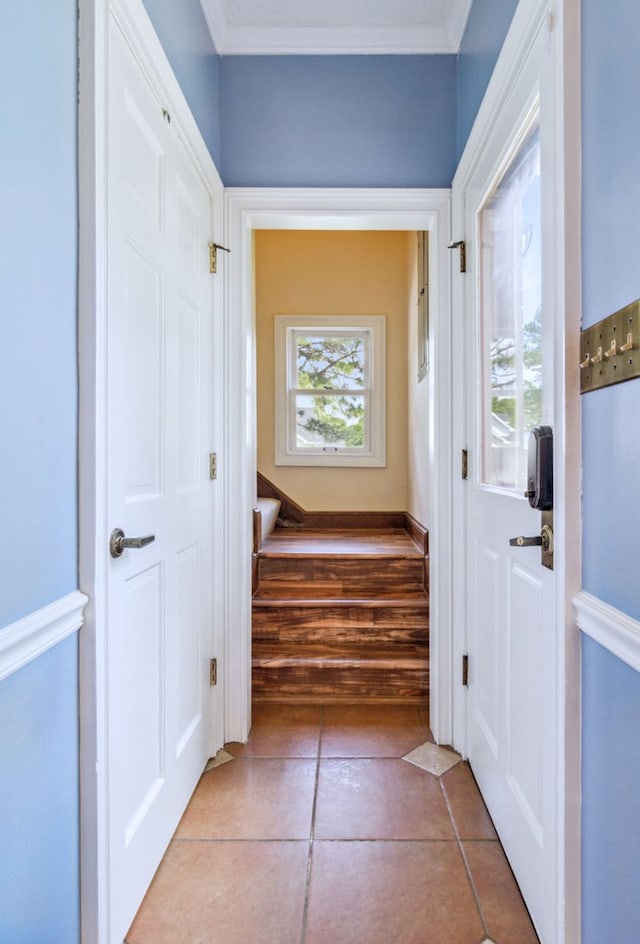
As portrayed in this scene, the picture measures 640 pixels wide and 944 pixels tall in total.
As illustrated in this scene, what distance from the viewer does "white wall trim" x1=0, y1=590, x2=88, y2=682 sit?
0.75 metres

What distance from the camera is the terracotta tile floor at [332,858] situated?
120 centimetres

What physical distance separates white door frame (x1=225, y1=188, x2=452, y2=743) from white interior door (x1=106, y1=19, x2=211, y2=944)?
167 millimetres

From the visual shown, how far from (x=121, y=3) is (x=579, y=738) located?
1.73 meters

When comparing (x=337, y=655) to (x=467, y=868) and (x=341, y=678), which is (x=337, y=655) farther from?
(x=467, y=868)

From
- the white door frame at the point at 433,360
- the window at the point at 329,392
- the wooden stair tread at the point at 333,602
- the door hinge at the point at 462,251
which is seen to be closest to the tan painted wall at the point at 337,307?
the window at the point at 329,392

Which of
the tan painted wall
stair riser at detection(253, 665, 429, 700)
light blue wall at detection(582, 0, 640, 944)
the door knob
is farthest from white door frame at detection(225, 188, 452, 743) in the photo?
the tan painted wall

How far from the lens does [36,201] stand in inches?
32.5

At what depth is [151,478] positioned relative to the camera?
1325 millimetres

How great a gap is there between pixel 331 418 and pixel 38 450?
135 inches

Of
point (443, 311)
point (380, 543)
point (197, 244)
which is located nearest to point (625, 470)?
point (443, 311)

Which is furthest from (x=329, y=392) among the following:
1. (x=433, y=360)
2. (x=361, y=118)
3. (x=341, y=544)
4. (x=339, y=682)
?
(x=339, y=682)

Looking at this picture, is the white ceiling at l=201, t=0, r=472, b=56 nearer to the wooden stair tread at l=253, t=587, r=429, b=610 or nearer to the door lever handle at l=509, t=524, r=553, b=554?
the door lever handle at l=509, t=524, r=553, b=554

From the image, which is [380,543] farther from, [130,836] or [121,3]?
[121,3]

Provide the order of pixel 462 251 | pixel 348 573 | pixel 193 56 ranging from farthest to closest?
pixel 348 573 < pixel 462 251 < pixel 193 56
